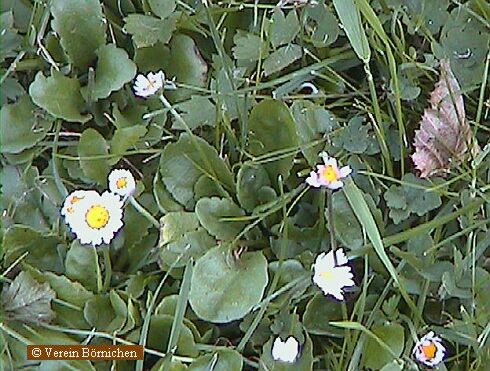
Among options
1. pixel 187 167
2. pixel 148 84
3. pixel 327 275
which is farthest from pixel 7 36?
pixel 327 275

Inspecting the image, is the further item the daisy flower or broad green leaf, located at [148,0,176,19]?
broad green leaf, located at [148,0,176,19]

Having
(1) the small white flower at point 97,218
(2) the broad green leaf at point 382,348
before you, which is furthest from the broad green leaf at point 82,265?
(2) the broad green leaf at point 382,348

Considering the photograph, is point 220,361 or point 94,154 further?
point 94,154

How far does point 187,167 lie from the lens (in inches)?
40.5

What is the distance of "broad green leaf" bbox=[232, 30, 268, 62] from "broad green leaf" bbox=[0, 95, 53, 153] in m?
0.27

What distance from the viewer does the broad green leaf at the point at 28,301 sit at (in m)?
0.97

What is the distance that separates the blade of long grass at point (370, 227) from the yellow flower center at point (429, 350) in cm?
4

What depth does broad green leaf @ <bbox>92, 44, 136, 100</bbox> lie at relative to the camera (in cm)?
106

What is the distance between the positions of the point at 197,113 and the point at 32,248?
27 cm

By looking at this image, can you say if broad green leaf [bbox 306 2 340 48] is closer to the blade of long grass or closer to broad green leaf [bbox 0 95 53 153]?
the blade of long grass

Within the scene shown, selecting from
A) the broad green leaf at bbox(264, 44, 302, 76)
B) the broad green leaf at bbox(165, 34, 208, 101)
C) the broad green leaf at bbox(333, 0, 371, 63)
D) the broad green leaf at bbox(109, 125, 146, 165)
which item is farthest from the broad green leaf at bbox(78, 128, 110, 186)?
the broad green leaf at bbox(333, 0, 371, 63)

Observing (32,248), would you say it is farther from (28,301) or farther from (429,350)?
(429,350)

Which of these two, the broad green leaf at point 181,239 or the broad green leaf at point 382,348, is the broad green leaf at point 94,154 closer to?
the broad green leaf at point 181,239

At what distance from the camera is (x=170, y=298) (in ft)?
3.17
